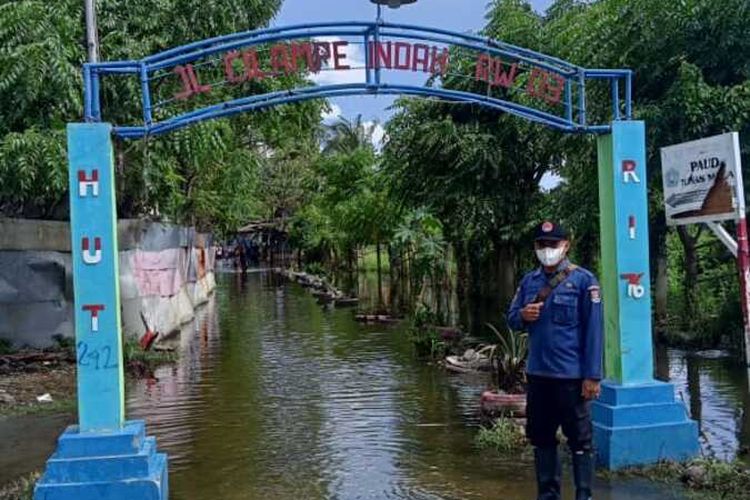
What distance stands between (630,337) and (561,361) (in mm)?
1642

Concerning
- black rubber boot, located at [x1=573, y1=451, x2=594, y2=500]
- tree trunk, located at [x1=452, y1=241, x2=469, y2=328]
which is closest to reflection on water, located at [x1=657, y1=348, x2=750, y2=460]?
black rubber boot, located at [x1=573, y1=451, x2=594, y2=500]

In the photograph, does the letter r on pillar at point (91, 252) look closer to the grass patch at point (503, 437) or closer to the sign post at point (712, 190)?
the grass patch at point (503, 437)

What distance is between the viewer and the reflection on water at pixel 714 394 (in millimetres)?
7648

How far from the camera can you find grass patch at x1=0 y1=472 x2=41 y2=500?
6080 mm

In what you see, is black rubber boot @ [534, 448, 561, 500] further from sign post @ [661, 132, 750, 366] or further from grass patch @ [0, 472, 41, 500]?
grass patch @ [0, 472, 41, 500]

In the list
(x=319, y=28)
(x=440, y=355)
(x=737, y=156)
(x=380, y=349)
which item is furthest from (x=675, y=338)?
(x=319, y=28)

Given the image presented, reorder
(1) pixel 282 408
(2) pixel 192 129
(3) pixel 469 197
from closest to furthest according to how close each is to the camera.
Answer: (1) pixel 282 408 → (2) pixel 192 129 → (3) pixel 469 197

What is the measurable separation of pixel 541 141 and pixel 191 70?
11.8 meters

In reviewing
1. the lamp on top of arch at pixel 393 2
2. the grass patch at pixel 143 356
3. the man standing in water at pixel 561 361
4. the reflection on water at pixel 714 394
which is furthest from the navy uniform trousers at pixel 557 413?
the grass patch at pixel 143 356

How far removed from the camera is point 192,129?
41.2ft

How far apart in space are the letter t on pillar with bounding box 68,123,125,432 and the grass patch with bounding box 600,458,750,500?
3.73 meters

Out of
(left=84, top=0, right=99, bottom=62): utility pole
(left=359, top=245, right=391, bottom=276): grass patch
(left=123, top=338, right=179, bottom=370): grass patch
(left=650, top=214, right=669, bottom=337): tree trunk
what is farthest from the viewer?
(left=359, top=245, right=391, bottom=276): grass patch

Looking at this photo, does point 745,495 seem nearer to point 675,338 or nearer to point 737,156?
point 737,156

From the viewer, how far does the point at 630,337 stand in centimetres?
677
